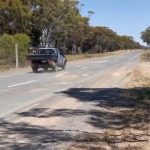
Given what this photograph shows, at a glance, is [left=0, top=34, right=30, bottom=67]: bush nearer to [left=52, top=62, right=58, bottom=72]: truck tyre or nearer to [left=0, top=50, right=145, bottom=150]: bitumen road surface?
[left=52, top=62, right=58, bottom=72]: truck tyre

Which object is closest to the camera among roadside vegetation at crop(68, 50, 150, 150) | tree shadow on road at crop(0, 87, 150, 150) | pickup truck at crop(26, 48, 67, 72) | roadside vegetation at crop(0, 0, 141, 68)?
roadside vegetation at crop(68, 50, 150, 150)

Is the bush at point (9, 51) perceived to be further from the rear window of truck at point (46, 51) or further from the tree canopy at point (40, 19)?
the tree canopy at point (40, 19)

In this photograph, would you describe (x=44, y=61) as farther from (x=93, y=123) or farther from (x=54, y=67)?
(x=93, y=123)

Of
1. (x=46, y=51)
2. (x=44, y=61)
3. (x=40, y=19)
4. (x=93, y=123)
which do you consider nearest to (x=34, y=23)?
(x=40, y=19)

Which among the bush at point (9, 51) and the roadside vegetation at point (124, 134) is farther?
the bush at point (9, 51)

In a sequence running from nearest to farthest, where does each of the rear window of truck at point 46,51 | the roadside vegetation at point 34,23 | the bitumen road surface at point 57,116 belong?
the bitumen road surface at point 57,116
the rear window of truck at point 46,51
the roadside vegetation at point 34,23

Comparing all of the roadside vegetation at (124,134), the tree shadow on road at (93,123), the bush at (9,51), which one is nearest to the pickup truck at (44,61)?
the bush at (9,51)

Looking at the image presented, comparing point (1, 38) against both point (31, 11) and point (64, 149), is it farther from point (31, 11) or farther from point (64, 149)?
point (64, 149)

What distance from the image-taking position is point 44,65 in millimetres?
38188

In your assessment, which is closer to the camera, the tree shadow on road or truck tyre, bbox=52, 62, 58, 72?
the tree shadow on road

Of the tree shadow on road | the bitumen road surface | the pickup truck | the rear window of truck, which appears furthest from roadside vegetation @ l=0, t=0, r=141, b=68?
the tree shadow on road

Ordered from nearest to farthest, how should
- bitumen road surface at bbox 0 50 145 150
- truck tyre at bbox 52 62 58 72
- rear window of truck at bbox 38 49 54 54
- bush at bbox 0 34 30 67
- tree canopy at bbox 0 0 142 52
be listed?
bitumen road surface at bbox 0 50 145 150 → truck tyre at bbox 52 62 58 72 → rear window of truck at bbox 38 49 54 54 → bush at bbox 0 34 30 67 → tree canopy at bbox 0 0 142 52

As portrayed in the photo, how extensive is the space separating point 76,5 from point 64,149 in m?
72.1

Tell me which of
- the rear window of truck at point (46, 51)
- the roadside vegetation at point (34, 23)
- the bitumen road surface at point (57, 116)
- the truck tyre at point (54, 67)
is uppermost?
the roadside vegetation at point (34, 23)
